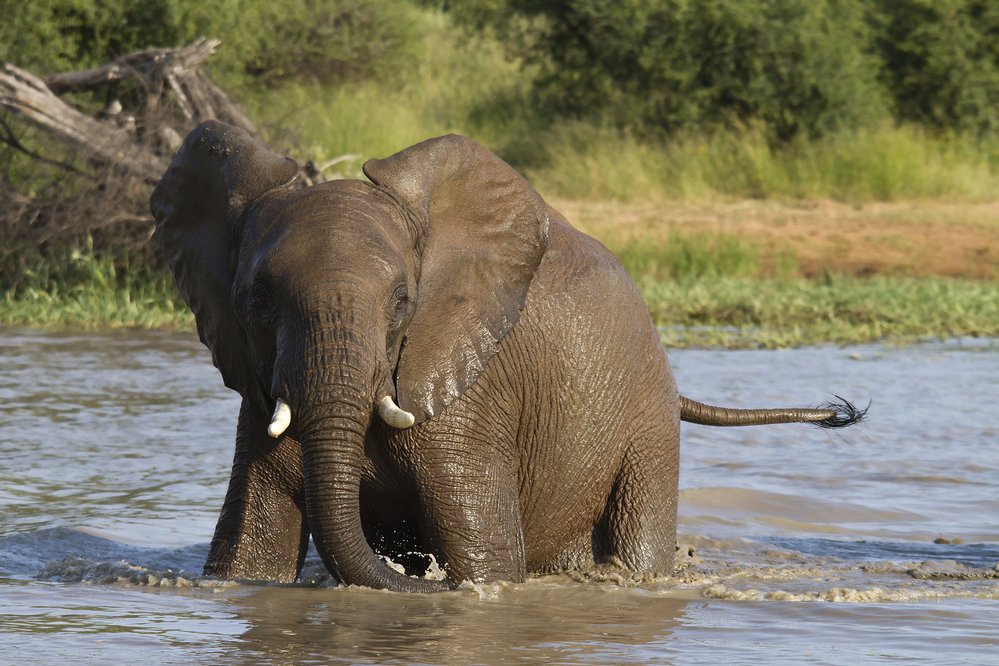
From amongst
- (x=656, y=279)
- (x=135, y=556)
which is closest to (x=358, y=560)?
(x=135, y=556)

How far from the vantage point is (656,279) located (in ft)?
50.1

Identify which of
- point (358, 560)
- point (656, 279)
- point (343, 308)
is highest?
point (343, 308)

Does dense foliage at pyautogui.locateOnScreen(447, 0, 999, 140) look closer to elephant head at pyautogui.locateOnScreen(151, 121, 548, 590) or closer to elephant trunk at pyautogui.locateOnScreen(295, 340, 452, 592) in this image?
elephant head at pyautogui.locateOnScreen(151, 121, 548, 590)

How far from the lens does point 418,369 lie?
4.52 metres

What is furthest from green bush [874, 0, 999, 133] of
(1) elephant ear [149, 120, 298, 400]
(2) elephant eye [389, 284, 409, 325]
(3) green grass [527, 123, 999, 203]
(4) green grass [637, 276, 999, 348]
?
(2) elephant eye [389, 284, 409, 325]

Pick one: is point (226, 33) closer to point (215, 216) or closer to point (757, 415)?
point (757, 415)

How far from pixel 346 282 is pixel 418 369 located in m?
0.45

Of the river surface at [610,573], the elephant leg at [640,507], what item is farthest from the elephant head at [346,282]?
the elephant leg at [640,507]

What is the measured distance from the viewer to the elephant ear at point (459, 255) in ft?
14.9

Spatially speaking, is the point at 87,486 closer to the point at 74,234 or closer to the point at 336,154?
the point at 74,234

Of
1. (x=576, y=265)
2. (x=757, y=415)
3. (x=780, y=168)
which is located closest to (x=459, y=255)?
(x=576, y=265)

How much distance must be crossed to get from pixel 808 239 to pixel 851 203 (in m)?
2.09

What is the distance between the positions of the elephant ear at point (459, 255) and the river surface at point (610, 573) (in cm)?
68

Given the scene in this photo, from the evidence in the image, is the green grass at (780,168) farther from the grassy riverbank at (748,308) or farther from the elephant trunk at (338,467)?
the elephant trunk at (338,467)
